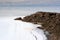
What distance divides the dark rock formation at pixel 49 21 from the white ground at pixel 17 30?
0.20 ft

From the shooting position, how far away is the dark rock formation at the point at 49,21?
47.1 inches

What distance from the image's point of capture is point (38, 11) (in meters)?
1.49

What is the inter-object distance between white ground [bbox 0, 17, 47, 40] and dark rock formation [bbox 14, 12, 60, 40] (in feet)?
0.20

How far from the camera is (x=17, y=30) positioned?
4.26 feet

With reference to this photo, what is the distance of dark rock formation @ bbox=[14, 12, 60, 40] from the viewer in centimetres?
120

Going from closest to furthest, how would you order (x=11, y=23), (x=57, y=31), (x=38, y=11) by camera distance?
(x=57, y=31), (x=11, y=23), (x=38, y=11)

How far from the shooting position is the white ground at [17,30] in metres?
1.23

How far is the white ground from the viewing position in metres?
1.23

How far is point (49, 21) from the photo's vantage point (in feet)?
4.34

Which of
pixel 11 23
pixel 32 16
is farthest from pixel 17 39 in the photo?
pixel 32 16

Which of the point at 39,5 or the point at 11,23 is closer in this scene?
the point at 11,23

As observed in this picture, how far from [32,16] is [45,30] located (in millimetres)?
247

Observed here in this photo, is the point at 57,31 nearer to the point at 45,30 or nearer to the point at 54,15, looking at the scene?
the point at 45,30

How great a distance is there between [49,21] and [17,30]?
321 mm
